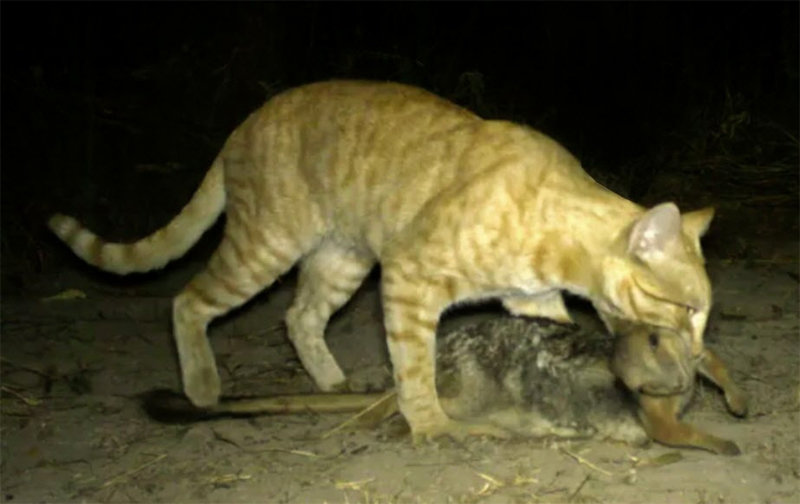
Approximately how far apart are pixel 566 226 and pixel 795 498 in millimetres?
1299

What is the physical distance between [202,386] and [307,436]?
78cm

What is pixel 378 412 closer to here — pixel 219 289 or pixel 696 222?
pixel 219 289

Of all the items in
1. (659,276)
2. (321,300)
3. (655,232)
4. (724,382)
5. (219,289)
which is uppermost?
(655,232)

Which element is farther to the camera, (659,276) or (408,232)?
(408,232)

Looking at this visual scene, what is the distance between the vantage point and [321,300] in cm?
563

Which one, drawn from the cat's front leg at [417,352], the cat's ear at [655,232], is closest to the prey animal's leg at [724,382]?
the cat's ear at [655,232]

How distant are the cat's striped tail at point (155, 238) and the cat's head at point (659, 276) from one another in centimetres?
216

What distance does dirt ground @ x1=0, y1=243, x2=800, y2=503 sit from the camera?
4.10 metres

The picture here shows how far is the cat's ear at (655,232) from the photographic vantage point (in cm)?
398

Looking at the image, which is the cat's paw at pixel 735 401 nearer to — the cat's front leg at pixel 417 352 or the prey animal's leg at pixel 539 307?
the prey animal's leg at pixel 539 307

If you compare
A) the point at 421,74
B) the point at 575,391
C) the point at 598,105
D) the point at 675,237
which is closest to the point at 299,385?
the point at 575,391

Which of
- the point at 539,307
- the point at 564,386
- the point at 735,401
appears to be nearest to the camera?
the point at 564,386

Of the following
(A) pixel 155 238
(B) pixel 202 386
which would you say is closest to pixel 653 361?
(B) pixel 202 386

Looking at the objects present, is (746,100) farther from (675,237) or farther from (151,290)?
(675,237)
